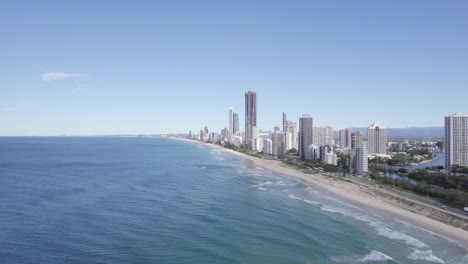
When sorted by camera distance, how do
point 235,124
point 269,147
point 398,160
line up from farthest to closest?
1. point 235,124
2. point 269,147
3. point 398,160

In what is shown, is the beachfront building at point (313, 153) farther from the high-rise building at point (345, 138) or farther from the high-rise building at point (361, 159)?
the high-rise building at point (345, 138)

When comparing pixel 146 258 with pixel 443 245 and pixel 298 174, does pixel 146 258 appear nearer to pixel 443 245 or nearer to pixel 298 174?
pixel 443 245

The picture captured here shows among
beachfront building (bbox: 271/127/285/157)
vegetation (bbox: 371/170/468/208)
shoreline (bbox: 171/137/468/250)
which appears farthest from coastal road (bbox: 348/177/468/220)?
beachfront building (bbox: 271/127/285/157)

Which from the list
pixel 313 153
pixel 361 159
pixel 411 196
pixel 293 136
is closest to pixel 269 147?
pixel 293 136

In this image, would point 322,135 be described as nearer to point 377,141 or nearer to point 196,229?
point 377,141

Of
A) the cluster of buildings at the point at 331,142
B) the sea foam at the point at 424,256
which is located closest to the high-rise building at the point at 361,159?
the cluster of buildings at the point at 331,142

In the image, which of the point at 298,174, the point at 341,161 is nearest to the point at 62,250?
the point at 298,174

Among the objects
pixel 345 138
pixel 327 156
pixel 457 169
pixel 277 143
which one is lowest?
pixel 457 169

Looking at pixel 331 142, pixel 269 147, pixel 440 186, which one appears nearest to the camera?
pixel 440 186

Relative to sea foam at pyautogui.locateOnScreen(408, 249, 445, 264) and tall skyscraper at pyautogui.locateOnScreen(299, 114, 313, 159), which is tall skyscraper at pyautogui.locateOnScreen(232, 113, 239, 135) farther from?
sea foam at pyautogui.locateOnScreen(408, 249, 445, 264)
